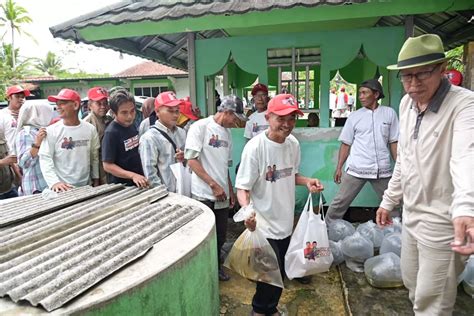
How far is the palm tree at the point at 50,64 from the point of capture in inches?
1418

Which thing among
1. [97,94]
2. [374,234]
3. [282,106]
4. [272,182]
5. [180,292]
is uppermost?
[97,94]

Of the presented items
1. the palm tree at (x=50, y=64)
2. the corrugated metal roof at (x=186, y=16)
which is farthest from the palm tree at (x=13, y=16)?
the corrugated metal roof at (x=186, y=16)

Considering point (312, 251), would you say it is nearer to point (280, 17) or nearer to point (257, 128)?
point (257, 128)

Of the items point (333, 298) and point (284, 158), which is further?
point (333, 298)

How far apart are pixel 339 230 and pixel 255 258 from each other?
181 centimetres

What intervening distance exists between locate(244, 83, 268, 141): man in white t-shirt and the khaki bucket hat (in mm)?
2637

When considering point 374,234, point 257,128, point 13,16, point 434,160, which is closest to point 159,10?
point 257,128

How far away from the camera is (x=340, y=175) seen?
425 centimetres

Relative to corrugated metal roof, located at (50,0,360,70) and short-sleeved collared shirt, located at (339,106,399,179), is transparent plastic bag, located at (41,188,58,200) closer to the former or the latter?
corrugated metal roof, located at (50,0,360,70)

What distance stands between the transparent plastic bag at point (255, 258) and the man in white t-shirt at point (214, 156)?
0.88 meters

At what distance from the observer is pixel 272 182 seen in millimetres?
2518

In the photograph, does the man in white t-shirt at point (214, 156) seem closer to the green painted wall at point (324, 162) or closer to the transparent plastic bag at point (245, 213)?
the transparent plastic bag at point (245, 213)

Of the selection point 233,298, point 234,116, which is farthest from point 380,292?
point 234,116

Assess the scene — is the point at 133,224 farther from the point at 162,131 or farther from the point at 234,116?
the point at 234,116
